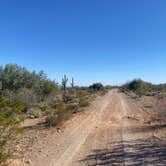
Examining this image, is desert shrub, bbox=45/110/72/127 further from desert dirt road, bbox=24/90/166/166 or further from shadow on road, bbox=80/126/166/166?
shadow on road, bbox=80/126/166/166

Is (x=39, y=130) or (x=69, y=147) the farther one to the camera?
(x=39, y=130)

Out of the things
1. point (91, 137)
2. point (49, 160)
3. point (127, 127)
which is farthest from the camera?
point (127, 127)

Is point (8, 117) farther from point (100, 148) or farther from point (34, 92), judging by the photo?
point (34, 92)

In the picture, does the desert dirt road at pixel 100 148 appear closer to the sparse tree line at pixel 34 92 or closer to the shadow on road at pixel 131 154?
the shadow on road at pixel 131 154

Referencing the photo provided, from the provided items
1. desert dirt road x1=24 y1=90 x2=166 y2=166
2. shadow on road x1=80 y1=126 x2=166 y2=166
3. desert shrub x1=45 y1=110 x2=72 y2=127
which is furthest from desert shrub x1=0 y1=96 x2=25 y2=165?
desert shrub x1=45 y1=110 x2=72 y2=127

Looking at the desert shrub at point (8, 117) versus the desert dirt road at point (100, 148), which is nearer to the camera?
the desert shrub at point (8, 117)

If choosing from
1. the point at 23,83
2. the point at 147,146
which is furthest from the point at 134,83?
the point at 147,146

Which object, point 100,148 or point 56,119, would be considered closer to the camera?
point 100,148

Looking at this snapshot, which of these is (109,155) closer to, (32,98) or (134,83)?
(32,98)

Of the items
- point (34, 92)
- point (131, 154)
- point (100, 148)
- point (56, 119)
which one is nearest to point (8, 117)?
point (100, 148)

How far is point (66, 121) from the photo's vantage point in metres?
18.6

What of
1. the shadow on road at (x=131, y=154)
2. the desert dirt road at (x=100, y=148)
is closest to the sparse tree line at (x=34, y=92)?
the desert dirt road at (x=100, y=148)

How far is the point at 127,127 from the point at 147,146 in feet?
16.5

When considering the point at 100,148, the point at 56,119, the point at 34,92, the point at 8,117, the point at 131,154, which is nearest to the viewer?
the point at 8,117
